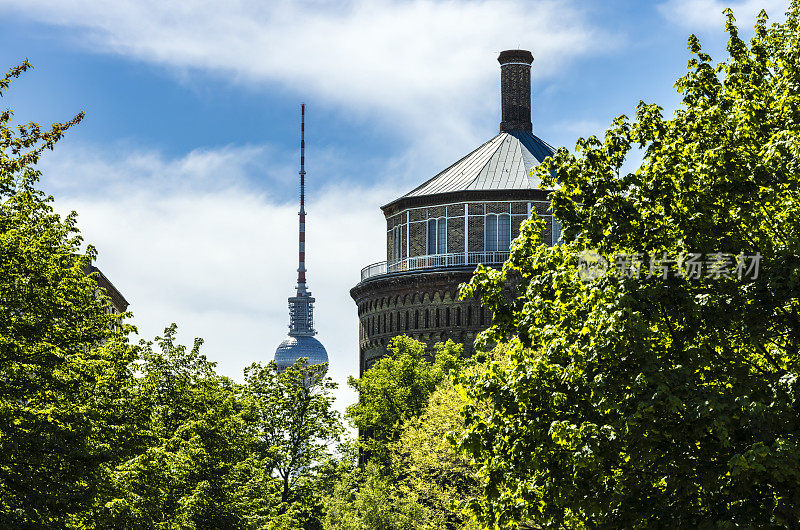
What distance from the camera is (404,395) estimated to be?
6531cm

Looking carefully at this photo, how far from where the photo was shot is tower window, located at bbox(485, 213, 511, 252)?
80.8 metres

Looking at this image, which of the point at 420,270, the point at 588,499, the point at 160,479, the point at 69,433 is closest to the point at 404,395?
the point at 420,270

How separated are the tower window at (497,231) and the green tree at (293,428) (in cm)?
1925

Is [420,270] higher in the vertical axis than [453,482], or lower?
higher

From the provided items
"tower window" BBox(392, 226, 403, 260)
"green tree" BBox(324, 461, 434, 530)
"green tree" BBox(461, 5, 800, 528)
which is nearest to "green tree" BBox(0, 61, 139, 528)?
"green tree" BBox(461, 5, 800, 528)

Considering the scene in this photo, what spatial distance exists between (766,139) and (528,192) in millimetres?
61604

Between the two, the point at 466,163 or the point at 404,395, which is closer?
the point at 404,395

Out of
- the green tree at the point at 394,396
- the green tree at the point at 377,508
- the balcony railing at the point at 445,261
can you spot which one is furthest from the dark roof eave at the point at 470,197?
the green tree at the point at 377,508

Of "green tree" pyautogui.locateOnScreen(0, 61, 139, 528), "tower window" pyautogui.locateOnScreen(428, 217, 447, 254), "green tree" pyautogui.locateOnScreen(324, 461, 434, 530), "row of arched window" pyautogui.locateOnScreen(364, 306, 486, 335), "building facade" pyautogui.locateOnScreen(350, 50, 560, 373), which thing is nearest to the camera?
"green tree" pyautogui.locateOnScreen(0, 61, 139, 528)

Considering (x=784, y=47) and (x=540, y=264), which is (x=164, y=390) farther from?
(x=784, y=47)

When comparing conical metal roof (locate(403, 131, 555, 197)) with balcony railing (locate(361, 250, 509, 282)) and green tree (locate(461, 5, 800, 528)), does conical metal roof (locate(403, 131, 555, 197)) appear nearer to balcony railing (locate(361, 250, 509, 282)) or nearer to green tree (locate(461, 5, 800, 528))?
balcony railing (locate(361, 250, 509, 282))

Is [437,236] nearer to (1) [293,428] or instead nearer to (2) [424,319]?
(2) [424,319]

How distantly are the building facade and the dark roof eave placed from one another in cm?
7

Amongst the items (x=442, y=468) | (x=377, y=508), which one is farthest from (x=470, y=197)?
(x=442, y=468)
